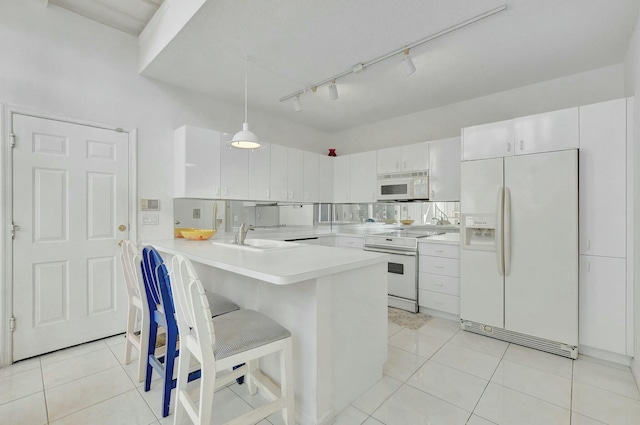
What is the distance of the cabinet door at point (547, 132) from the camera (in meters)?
2.52

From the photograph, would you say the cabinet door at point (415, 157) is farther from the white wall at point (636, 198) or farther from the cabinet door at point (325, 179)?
the white wall at point (636, 198)

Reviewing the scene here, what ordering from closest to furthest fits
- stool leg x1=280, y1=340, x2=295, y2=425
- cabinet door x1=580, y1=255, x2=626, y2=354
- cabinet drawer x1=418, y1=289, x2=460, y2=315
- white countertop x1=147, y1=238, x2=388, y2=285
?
white countertop x1=147, y1=238, x2=388, y2=285 → stool leg x1=280, y1=340, x2=295, y2=425 → cabinet door x1=580, y1=255, x2=626, y2=354 → cabinet drawer x1=418, y1=289, x2=460, y2=315

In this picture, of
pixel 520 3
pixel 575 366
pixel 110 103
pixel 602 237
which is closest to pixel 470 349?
pixel 575 366

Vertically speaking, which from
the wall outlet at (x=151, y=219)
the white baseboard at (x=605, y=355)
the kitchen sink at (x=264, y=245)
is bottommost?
the white baseboard at (x=605, y=355)

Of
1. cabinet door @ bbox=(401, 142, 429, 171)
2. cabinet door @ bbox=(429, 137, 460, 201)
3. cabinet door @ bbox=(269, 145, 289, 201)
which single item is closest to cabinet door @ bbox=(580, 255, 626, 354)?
cabinet door @ bbox=(429, 137, 460, 201)

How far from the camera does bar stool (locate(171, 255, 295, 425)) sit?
1.33m

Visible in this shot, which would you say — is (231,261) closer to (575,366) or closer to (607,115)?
(575,366)

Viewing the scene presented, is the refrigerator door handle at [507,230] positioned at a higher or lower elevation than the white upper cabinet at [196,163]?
lower

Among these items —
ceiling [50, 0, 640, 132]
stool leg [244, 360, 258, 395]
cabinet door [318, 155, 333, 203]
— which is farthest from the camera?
cabinet door [318, 155, 333, 203]

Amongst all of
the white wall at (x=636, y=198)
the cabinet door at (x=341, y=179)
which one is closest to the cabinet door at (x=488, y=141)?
the white wall at (x=636, y=198)

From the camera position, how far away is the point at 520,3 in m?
Answer: 2.02

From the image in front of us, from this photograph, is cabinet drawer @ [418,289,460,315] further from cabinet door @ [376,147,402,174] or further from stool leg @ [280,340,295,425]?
stool leg @ [280,340,295,425]

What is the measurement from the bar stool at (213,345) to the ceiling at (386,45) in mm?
1838

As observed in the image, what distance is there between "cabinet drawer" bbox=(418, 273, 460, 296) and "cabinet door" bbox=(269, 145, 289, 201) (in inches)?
80.3
